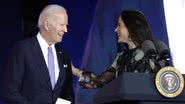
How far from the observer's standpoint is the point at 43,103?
204cm

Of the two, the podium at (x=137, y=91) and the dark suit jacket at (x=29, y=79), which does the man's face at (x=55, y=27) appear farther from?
the podium at (x=137, y=91)

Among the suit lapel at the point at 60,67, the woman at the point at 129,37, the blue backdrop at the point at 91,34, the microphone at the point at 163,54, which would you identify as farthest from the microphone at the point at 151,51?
the blue backdrop at the point at 91,34

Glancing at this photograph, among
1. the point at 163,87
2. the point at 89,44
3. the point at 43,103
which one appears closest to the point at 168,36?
the point at 89,44

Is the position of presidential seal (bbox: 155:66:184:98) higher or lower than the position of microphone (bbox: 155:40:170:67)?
lower

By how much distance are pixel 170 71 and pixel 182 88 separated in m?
0.08

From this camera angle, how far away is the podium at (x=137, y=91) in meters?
1.51

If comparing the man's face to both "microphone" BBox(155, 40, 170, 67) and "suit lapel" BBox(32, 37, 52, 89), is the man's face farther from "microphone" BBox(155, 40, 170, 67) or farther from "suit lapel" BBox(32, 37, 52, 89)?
"microphone" BBox(155, 40, 170, 67)

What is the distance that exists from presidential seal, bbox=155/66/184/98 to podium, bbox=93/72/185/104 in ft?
0.06

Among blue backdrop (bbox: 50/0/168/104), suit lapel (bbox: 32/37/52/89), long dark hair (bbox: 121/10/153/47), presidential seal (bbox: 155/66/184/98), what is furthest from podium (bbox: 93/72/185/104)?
blue backdrop (bbox: 50/0/168/104)

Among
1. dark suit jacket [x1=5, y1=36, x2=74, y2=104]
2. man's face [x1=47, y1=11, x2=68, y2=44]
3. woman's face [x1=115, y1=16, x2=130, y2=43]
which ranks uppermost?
man's face [x1=47, y1=11, x2=68, y2=44]

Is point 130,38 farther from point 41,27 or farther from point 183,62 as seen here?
point 183,62

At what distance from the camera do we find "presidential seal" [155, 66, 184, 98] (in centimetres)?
156

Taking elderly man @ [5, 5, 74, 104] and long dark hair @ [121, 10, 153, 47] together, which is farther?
long dark hair @ [121, 10, 153, 47]

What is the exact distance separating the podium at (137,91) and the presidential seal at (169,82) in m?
0.02
